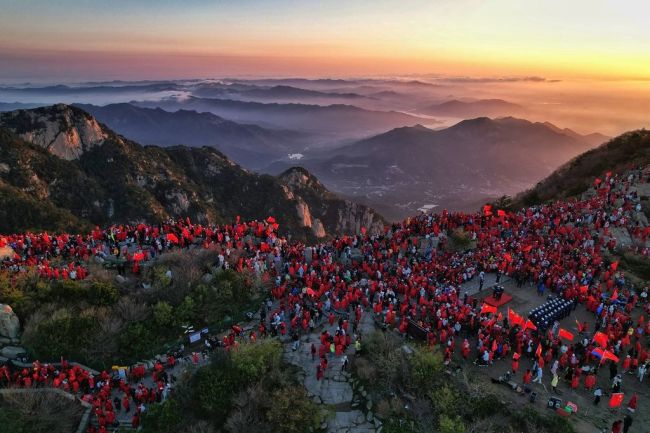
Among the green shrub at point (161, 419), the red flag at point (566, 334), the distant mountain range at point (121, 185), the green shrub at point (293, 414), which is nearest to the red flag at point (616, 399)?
the red flag at point (566, 334)

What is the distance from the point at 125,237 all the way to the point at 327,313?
1856 cm

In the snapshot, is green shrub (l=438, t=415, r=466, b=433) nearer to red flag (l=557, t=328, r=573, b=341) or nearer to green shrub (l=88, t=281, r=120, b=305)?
red flag (l=557, t=328, r=573, b=341)

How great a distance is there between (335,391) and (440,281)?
40.1 ft

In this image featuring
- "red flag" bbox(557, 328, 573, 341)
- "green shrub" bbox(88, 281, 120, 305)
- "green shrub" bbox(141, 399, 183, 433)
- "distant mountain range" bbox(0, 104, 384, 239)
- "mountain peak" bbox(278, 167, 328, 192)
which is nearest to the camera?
"green shrub" bbox(141, 399, 183, 433)

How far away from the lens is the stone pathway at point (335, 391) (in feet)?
62.6

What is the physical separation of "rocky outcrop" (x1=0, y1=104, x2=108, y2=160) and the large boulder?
99.6 meters

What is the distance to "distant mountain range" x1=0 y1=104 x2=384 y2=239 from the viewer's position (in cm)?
8307

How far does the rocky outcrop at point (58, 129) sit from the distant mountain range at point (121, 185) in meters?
0.23

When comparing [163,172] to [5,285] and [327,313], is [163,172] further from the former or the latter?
[327,313]

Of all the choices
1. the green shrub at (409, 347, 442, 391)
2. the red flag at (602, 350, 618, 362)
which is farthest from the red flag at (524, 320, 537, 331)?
the green shrub at (409, 347, 442, 391)

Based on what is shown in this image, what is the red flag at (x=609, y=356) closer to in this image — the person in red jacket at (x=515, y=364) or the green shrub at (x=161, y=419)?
the person in red jacket at (x=515, y=364)

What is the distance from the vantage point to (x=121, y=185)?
101 metres

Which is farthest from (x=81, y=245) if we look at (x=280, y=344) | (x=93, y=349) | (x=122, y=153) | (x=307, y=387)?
(x=122, y=153)

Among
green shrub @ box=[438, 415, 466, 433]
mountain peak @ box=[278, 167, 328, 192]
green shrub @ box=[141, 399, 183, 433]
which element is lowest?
mountain peak @ box=[278, 167, 328, 192]
